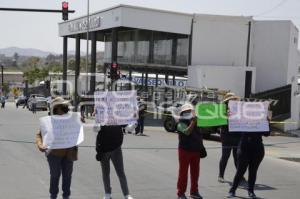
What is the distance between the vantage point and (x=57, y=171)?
7.64 metres

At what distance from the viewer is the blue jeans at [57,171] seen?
7645 mm

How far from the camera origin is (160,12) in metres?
38.1

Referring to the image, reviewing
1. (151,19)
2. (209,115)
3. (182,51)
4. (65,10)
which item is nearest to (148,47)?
(182,51)

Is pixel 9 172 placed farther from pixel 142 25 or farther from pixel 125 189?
pixel 142 25

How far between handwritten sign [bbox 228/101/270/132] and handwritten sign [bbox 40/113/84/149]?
10.2ft

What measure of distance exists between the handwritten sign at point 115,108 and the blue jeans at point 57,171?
0.95 meters

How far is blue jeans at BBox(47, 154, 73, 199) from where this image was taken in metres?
7.64

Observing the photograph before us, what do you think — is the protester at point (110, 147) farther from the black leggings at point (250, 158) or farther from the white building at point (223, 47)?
the white building at point (223, 47)

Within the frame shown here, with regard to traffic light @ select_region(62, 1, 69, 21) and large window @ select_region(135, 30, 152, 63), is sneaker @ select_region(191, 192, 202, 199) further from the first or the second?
large window @ select_region(135, 30, 152, 63)

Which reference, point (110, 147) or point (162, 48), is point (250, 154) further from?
point (162, 48)

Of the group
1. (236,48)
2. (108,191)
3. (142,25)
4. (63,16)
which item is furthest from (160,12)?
(108,191)

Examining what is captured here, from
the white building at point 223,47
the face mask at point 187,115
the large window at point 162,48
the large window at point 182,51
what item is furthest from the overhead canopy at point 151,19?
the face mask at point 187,115

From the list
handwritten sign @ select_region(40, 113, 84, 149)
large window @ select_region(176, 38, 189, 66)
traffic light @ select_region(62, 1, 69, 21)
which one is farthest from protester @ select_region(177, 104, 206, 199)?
large window @ select_region(176, 38, 189, 66)

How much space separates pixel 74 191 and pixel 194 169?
2298mm
